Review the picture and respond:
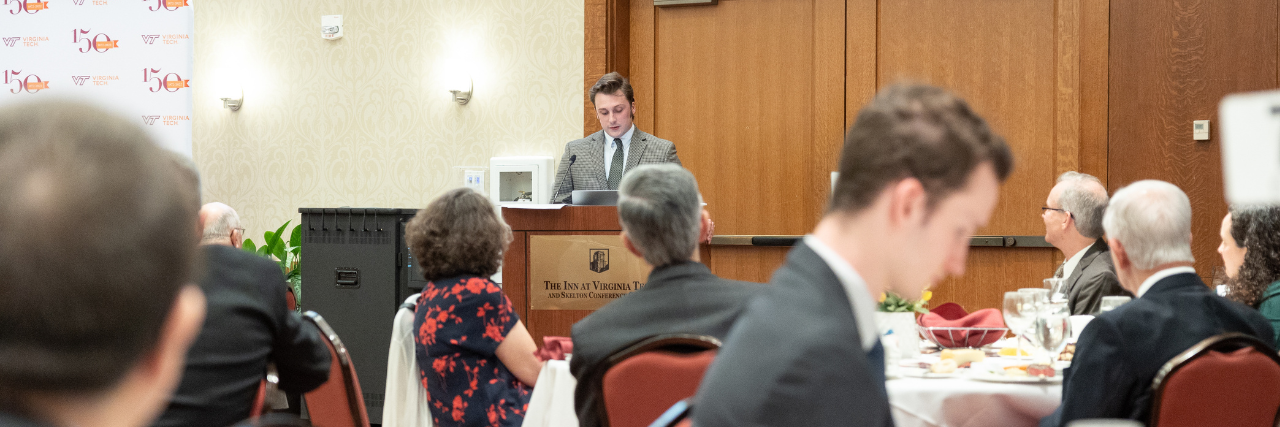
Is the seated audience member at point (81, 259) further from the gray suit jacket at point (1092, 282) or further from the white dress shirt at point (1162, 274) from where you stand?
the gray suit jacket at point (1092, 282)

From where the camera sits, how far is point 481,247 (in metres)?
2.48

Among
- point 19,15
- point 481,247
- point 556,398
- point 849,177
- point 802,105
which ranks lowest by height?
point 556,398

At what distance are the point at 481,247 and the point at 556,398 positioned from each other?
533 millimetres

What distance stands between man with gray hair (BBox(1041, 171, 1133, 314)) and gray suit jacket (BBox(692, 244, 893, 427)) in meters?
2.46

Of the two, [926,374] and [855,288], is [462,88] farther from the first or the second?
[855,288]

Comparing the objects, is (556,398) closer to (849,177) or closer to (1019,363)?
(1019,363)

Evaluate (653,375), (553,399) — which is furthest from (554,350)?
(653,375)

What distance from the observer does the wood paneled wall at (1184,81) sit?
4625 mm

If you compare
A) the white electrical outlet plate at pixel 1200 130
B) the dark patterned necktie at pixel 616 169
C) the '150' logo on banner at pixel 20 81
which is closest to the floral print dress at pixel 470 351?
the dark patterned necktie at pixel 616 169

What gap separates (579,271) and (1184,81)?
3374mm

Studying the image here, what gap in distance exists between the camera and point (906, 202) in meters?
0.81

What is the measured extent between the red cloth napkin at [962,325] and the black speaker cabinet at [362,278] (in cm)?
279

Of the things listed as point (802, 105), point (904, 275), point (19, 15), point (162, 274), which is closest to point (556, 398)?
point (904, 275)

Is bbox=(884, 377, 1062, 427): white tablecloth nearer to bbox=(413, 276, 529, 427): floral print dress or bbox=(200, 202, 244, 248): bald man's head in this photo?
bbox=(413, 276, 529, 427): floral print dress
